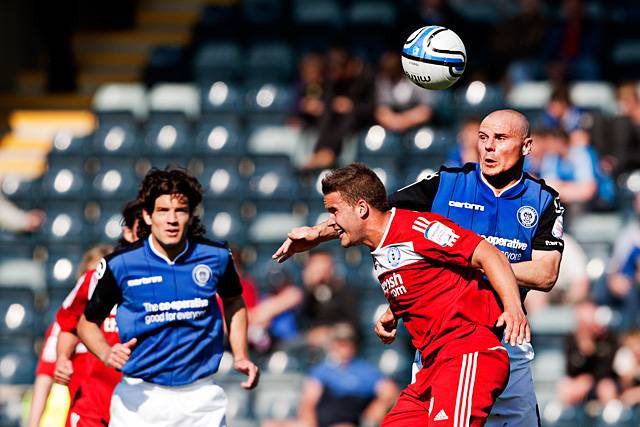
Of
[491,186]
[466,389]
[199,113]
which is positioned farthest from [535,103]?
[466,389]

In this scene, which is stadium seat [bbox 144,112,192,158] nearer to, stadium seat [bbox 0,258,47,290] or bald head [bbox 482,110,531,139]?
stadium seat [bbox 0,258,47,290]

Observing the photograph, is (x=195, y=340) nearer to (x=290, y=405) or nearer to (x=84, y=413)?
(x=84, y=413)

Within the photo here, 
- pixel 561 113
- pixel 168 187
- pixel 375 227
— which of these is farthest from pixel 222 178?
pixel 375 227

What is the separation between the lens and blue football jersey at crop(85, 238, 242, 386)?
637cm

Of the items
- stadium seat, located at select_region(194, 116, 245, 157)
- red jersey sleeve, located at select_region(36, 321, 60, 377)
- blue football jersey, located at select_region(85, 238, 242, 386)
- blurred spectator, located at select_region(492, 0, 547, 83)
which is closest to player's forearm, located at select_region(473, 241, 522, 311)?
blue football jersey, located at select_region(85, 238, 242, 386)

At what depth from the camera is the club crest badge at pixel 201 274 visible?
21.2 feet

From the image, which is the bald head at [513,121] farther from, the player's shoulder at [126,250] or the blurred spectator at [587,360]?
the blurred spectator at [587,360]

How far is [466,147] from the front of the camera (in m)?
11.9

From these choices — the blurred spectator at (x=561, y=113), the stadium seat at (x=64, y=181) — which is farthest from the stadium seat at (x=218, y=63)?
the blurred spectator at (x=561, y=113)

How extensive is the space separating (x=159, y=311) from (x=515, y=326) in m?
1.91

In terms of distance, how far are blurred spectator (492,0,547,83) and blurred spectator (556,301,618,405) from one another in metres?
3.92

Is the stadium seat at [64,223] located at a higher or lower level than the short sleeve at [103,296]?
higher

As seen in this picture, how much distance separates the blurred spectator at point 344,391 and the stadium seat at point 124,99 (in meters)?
4.96

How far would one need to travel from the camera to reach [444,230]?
5773mm
